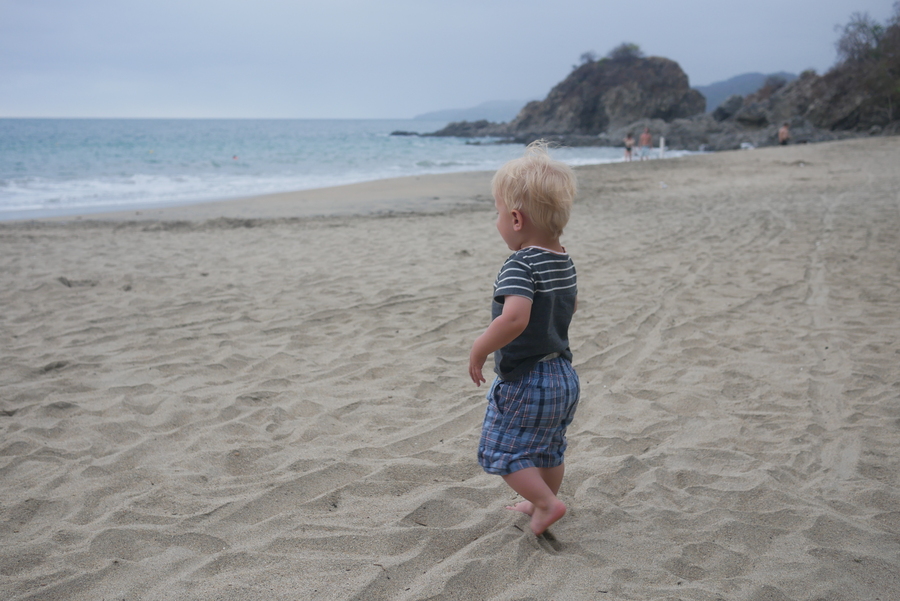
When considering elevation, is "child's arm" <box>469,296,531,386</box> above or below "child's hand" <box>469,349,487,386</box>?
above

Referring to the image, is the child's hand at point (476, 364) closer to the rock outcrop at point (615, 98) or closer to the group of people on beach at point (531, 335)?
the group of people on beach at point (531, 335)

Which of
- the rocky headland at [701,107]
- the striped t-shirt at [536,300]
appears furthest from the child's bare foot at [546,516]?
the rocky headland at [701,107]

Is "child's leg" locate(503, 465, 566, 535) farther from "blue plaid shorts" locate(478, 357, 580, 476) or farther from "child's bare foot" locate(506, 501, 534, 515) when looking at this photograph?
"child's bare foot" locate(506, 501, 534, 515)

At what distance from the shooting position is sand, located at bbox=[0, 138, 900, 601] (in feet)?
6.60

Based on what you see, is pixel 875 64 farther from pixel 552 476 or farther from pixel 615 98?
pixel 552 476

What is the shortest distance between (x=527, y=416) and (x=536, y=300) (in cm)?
40

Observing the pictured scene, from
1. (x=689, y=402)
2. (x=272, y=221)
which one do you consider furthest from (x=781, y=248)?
(x=272, y=221)

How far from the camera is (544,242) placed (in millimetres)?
2029

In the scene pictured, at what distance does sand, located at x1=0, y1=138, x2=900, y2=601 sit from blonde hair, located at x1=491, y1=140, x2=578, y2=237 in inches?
45.3

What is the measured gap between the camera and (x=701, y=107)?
2411 inches

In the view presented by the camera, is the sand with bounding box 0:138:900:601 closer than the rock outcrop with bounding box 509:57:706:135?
Yes

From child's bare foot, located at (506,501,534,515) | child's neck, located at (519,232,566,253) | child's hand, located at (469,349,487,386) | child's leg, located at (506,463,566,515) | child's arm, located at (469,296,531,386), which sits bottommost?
child's bare foot, located at (506,501,534,515)

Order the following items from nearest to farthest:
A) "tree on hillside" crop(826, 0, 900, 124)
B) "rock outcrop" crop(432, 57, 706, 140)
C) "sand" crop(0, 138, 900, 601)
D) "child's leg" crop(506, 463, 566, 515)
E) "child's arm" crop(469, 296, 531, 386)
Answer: "child's arm" crop(469, 296, 531, 386) < "sand" crop(0, 138, 900, 601) < "child's leg" crop(506, 463, 566, 515) < "tree on hillside" crop(826, 0, 900, 124) < "rock outcrop" crop(432, 57, 706, 140)

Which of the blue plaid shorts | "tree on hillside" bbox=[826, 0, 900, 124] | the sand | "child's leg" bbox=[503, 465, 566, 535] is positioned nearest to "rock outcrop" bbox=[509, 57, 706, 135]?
"tree on hillside" bbox=[826, 0, 900, 124]
